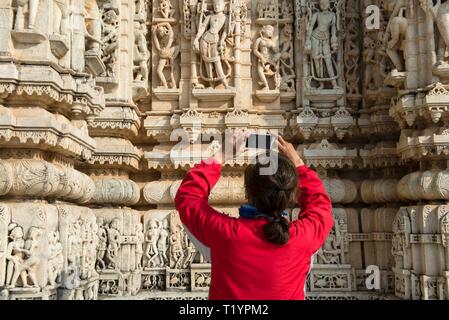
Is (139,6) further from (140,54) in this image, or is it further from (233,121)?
(233,121)

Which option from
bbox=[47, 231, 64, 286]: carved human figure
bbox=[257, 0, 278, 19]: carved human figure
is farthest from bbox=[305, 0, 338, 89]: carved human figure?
bbox=[47, 231, 64, 286]: carved human figure

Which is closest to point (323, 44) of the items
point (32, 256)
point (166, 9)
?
point (166, 9)

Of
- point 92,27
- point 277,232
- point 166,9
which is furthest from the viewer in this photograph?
point 166,9

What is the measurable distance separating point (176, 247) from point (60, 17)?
5310 millimetres

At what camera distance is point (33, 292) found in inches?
271

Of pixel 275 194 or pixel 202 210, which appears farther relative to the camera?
pixel 202 210

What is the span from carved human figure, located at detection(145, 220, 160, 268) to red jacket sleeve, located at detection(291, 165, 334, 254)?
8.10 m

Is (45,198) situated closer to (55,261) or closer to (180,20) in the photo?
(55,261)

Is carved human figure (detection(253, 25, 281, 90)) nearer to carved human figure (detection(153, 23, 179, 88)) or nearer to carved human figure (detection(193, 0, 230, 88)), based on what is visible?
carved human figure (detection(193, 0, 230, 88))

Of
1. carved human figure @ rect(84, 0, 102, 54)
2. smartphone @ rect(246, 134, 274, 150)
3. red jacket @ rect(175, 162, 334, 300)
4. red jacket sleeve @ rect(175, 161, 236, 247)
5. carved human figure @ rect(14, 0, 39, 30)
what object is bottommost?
red jacket @ rect(175, 162, 334, 300)

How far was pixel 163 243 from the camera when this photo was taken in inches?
Result: 440

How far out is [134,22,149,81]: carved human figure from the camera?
11.8 m

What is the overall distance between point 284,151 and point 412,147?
23.7 ft
